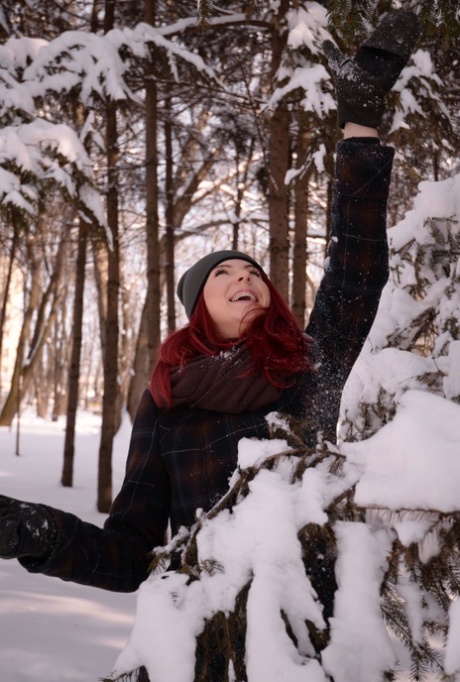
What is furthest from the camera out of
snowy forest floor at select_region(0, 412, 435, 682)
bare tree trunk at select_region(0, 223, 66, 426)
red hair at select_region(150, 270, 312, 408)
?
bare tree trunk at select_region(0, 223, 66, 426)

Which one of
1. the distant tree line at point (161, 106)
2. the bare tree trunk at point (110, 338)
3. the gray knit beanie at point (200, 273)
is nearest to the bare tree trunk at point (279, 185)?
the distant tree line at point (161, 106)

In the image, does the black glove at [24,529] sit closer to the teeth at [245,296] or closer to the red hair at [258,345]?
the red hair at [258,345]

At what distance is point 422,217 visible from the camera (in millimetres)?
1775

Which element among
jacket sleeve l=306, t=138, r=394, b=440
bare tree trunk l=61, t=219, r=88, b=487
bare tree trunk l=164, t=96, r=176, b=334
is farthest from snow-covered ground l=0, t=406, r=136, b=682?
bare tree trunk l=164, t=96, r=176, b=334

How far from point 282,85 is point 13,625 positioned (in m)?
5.19

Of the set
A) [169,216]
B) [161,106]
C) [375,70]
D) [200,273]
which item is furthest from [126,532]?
[169,216]

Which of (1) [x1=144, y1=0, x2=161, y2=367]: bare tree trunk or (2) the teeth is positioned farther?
(1) [x1=144, y1=0, x2=161, y2=367]: bare tree trunk

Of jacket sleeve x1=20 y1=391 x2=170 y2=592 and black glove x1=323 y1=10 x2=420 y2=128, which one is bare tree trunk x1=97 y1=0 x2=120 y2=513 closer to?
jacket sleeve x1=20 y1=391 x2=170 y2=592

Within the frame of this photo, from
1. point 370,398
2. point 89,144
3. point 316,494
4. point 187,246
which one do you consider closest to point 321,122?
point 89,144

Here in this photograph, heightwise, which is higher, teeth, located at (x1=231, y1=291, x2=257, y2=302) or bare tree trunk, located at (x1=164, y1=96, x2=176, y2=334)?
bare tree trunk, located at (x1=164, y1=96, x2=176, y2=334)

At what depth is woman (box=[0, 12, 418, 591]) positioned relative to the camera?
141 centimetres

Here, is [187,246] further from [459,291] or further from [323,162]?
[459,291]

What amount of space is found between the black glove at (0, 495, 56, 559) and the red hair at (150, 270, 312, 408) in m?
0.51

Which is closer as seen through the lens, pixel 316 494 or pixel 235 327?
pixel 316 494
